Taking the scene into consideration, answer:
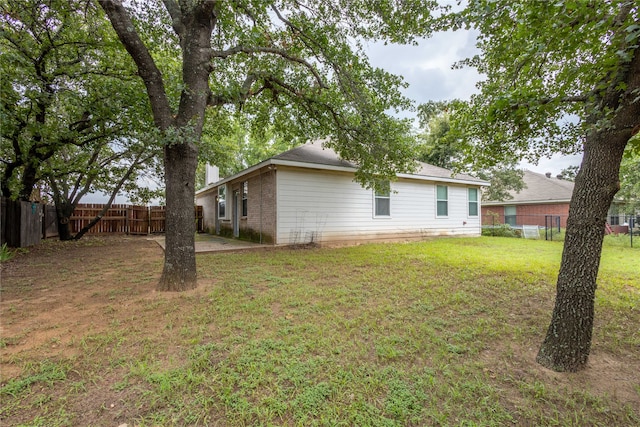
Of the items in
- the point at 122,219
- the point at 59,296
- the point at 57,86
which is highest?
the point at 57,86

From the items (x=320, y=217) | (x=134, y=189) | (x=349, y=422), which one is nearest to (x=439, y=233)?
(x=320, y=217)

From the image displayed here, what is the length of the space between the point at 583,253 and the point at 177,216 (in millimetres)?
4671

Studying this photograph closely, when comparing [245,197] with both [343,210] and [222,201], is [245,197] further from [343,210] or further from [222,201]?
[343,210]

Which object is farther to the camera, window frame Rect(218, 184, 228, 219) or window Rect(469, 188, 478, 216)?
window Rect(469, 188, 478, 216)

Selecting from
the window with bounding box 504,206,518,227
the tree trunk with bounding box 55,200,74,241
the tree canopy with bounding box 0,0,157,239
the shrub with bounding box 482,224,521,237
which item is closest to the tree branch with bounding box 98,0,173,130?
the tree canopy with bounding box 0,0,157,239

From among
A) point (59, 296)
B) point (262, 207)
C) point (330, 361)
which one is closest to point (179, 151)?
point (59, 296)

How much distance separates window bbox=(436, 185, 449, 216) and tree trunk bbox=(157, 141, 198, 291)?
10.6m

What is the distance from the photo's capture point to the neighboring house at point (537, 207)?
18.2 metres

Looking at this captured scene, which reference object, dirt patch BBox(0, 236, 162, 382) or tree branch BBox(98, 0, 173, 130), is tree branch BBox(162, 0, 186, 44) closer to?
tree branch BBox(98, 0, 173, 130)

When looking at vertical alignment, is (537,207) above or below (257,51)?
below

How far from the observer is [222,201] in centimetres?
1263

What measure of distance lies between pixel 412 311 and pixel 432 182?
9.41m

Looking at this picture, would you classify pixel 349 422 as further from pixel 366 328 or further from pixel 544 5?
pixel 544 5

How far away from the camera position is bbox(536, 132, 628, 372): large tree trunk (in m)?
2.13
